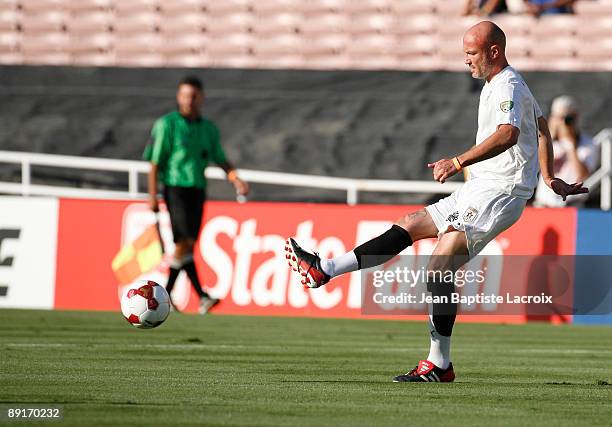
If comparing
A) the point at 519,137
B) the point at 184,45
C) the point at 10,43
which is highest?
the point at 10,43

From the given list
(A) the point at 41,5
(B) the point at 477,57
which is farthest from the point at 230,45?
(B) the point at 477,57

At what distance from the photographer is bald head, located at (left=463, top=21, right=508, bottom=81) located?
8.58 meters

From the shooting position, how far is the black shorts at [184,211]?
49.1 feet

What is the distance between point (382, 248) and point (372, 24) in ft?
51.1

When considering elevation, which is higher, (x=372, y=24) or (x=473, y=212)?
(x=372, y=24)

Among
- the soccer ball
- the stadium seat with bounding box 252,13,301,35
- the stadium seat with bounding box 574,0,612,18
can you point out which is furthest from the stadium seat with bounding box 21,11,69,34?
the soccer ball

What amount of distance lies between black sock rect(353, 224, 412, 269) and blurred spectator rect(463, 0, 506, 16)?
1459 cm

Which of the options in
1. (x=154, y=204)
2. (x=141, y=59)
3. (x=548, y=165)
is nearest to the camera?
(x=548, y=165)

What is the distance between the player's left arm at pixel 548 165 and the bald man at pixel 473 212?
1 centimetres

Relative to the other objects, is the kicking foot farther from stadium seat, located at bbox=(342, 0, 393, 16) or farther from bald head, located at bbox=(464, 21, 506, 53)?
stadium seat, located at bbox=(342, 0, 393, 16)

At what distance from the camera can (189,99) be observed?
15.1m

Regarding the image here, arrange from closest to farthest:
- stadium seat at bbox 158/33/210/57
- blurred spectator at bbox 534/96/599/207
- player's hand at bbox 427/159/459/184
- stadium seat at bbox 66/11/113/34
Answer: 1. player's hand at bbox 427/159/459/184
2. blurred spectator at bbox 534/96/599/207
3. stadium seat at bbox 158/33/210/57
4. stadium seat at bbox 66/11/113/34

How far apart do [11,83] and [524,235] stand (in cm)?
1076

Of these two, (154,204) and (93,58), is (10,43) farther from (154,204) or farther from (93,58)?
(154,204)
